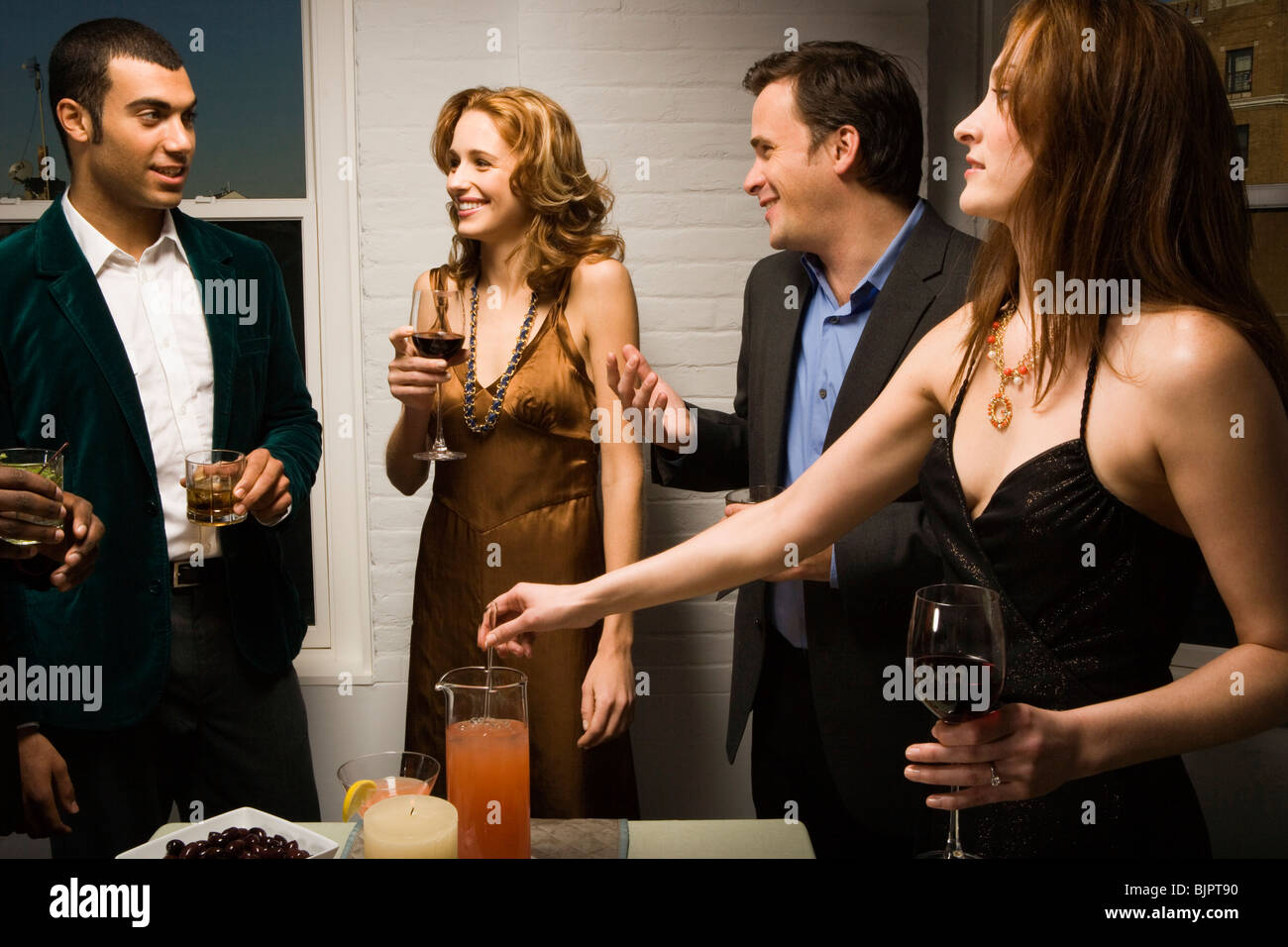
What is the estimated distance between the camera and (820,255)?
2.05 metres

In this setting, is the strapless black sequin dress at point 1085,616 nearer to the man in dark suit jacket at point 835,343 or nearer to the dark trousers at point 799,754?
the man in dark suit jacket at point 835,343

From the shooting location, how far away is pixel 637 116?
2121 millimetres

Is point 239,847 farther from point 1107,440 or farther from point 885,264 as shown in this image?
point 885,264

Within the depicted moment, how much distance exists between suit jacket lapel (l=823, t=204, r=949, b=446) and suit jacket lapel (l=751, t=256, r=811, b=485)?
0.41ft

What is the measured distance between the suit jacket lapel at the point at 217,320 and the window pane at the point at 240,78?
135 mm

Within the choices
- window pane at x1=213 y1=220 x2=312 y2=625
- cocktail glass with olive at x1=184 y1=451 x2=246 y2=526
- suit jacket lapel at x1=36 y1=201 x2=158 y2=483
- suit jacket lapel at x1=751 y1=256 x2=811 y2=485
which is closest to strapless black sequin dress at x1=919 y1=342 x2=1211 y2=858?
suit jacket lapel at x1=751 y1=256 x2=811 y2=485

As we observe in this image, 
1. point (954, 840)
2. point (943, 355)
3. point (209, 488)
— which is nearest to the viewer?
point (954, 840)

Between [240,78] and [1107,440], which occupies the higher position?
[240,78]

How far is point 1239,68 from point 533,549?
1630mm

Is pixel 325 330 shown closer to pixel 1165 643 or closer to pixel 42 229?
pixel 42 229

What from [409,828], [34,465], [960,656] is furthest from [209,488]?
[960,656]
